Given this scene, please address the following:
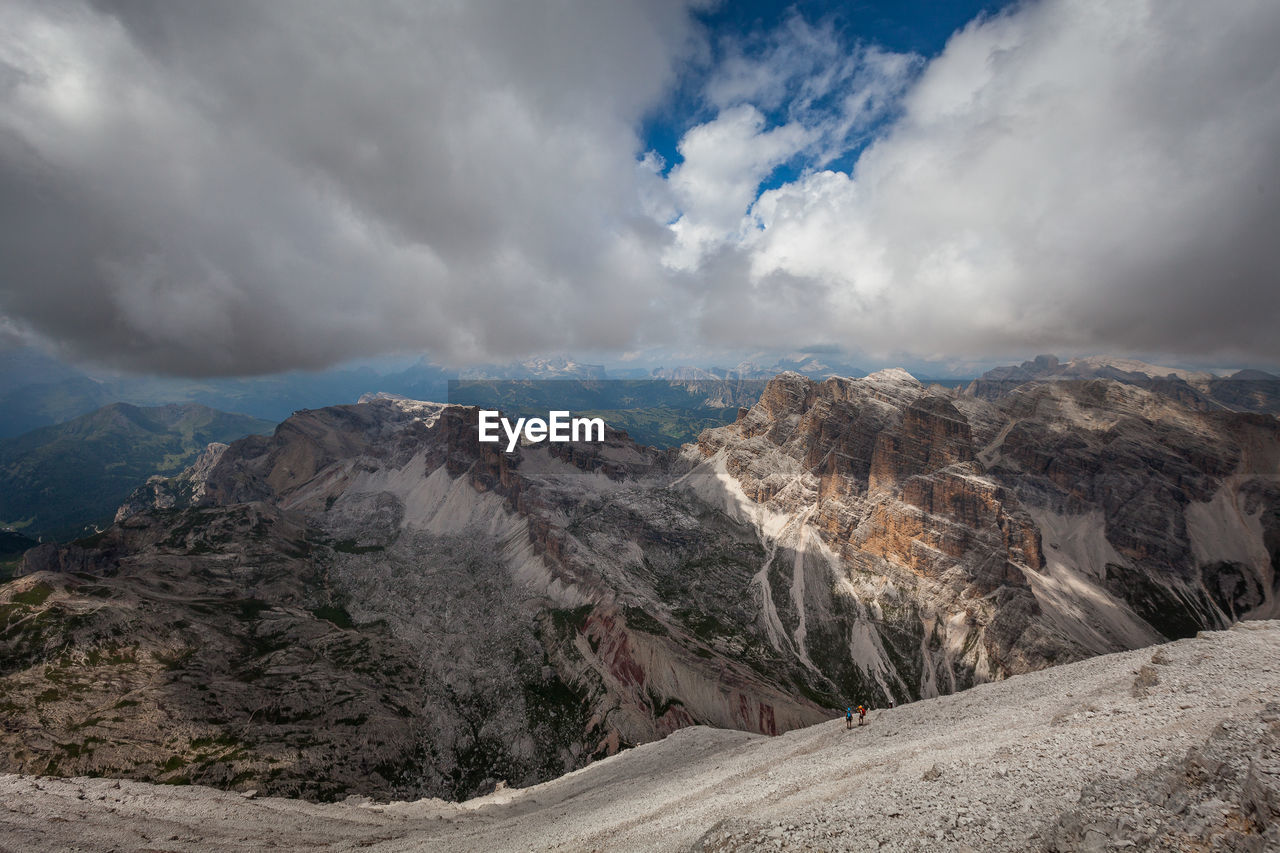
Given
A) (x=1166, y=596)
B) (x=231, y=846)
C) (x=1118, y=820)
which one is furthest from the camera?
(x=1166, y=596)

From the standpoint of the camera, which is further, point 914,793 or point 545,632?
point 545,632

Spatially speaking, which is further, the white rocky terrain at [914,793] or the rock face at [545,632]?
the rock face at [545,632]

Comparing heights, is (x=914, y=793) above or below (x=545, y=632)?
above

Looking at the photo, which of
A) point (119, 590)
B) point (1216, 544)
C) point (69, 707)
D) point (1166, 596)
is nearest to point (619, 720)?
point (69, 707)

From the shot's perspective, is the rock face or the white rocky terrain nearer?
the white rocky terrain

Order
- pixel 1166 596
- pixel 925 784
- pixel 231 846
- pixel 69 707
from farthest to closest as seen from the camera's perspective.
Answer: pixel 1166 596, pixel 69 707, pixel 231 846, pixel 925 784

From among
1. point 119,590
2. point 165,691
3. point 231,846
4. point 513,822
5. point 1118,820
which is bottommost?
point 513,822

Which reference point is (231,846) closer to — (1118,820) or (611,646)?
(1118,820)

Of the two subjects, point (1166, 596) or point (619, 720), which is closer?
point (619, 720)
